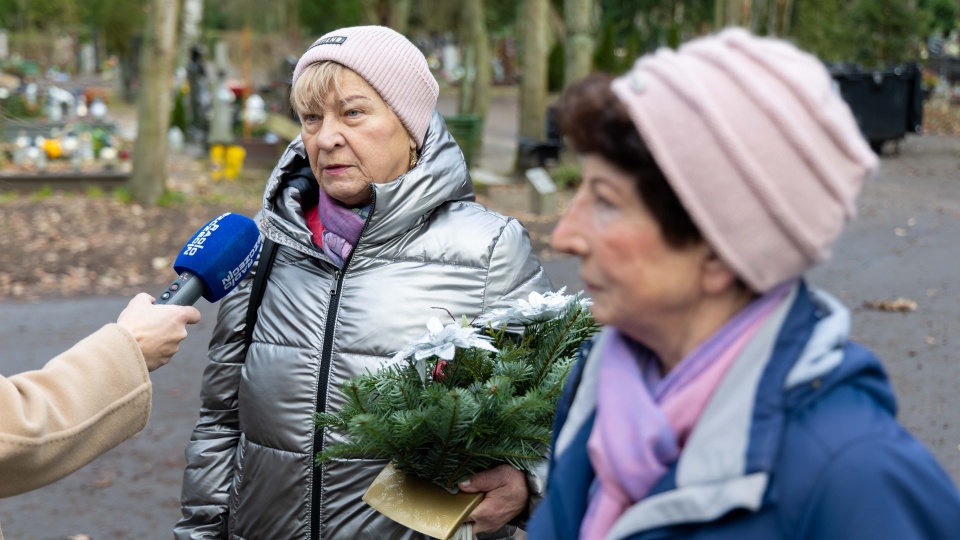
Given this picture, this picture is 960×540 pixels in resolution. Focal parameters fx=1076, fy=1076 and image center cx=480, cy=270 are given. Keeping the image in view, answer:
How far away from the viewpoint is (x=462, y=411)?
2232 mm

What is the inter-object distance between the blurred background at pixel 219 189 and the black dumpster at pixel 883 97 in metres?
0.04

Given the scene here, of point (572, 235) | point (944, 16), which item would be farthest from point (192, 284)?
point (944, 16)

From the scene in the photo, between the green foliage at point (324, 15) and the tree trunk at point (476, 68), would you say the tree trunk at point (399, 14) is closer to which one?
the tree trunk at point (476, 68)

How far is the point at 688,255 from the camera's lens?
1.55 meters

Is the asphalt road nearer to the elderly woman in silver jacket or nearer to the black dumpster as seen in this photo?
the elderly woman in silver jacket

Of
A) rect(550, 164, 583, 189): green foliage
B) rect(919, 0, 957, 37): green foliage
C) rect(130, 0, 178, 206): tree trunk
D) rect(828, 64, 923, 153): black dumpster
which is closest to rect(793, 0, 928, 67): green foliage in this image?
rect(828, 64, 923, 153): black dumpster

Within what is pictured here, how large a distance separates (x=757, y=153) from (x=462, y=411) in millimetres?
1014

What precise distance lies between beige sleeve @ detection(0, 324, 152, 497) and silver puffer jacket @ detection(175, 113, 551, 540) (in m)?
0.43

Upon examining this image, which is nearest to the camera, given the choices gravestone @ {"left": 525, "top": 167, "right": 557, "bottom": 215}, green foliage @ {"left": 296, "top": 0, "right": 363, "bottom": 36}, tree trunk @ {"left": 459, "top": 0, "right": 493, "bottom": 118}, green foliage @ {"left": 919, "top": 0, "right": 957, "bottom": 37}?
gravestone @ {"left": 525, "top": 167, "right": 557, "bottom": 215}

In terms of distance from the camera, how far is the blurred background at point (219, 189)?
260 inches

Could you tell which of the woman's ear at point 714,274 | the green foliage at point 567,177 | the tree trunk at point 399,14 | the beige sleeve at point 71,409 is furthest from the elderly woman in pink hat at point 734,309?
the tree trunk at point 399,14

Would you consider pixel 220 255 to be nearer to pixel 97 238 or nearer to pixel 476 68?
pixel 97 238

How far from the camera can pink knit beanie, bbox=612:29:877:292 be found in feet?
4.65

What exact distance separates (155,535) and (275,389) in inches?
117
